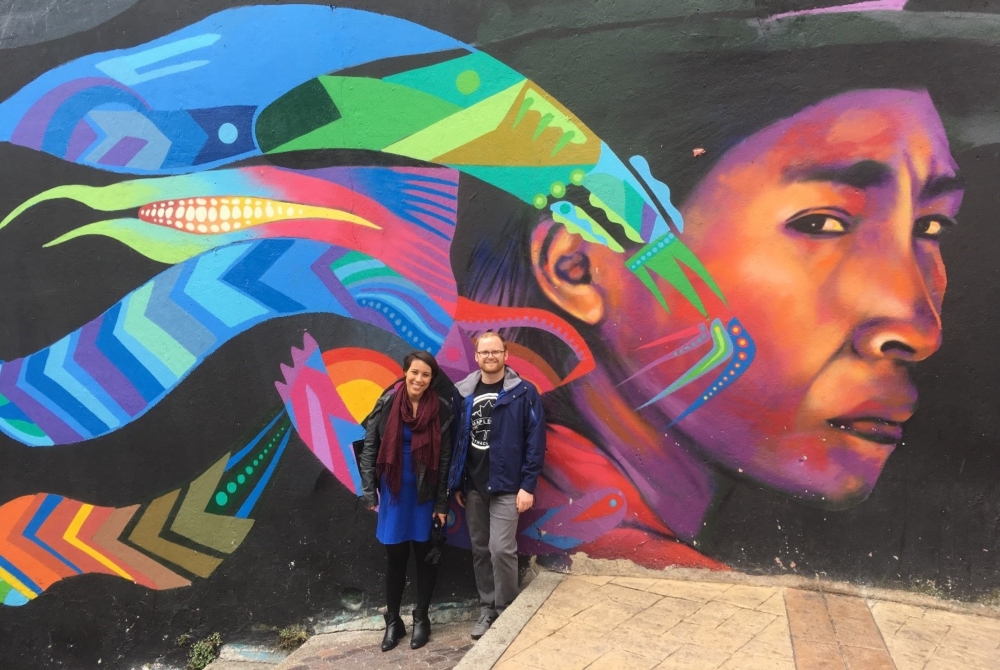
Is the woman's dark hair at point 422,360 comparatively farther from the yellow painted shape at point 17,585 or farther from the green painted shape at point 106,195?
the yellow painted shape at point 17,585

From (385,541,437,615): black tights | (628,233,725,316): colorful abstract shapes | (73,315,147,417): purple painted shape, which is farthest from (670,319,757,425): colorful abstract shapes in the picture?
(73,315,147,417): purple painted shape

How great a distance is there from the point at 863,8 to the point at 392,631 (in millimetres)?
4832

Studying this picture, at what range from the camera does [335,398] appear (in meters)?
4.77

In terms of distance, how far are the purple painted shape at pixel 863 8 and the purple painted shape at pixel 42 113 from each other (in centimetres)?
486

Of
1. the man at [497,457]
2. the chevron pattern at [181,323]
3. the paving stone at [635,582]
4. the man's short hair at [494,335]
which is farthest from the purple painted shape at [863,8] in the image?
the paving stone at [635,582]

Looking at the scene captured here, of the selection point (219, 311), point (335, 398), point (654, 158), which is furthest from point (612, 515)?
point (219, 311)

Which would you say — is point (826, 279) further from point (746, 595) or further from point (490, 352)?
point (490, 352)

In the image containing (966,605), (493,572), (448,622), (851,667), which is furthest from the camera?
(448,622)

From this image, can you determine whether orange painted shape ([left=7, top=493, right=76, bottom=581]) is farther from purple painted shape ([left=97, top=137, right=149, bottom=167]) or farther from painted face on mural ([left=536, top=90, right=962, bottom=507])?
painted face on mural ([left=536, top=90, right=962, bottom=507])

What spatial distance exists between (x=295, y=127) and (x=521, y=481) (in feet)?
9.40

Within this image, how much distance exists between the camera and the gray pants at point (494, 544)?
4207 mm

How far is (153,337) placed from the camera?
16.2 feet

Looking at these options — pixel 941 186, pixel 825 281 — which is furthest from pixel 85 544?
pixel 941 186

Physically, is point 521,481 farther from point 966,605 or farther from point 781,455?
point 966,605
